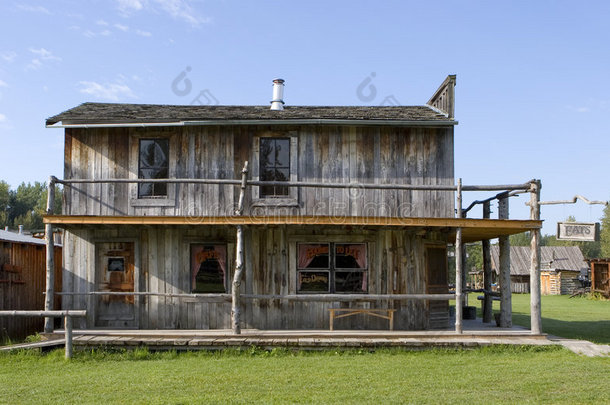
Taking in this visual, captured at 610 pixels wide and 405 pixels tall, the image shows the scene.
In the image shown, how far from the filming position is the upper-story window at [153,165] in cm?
1513

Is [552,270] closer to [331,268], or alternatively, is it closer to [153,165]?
[331,268]

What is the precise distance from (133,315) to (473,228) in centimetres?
860

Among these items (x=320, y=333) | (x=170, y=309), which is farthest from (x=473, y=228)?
(x=170, y=309)

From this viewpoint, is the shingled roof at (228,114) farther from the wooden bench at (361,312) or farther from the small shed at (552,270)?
the small shed at (552,270)

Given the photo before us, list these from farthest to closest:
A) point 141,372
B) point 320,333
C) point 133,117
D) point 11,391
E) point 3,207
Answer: point 3,207, point 133,117, point 320,333, point 141,372, point 11,391

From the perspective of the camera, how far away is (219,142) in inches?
598

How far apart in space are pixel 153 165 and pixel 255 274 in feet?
12.5

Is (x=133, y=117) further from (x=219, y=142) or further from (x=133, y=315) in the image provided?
(x=133, y=315)

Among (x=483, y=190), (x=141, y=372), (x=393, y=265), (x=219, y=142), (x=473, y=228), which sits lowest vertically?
(x=141, y=372)

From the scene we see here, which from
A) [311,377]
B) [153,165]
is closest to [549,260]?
[153,165]

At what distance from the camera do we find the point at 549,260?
162 feet

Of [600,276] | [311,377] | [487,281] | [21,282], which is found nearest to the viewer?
[311,377]

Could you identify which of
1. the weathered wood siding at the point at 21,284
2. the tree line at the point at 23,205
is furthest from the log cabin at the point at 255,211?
the tree line at the point at 23,205

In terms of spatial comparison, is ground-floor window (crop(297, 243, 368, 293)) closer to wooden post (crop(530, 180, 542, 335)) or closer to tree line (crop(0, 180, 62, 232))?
wooden post (crop(530, 180, 542, 335))
